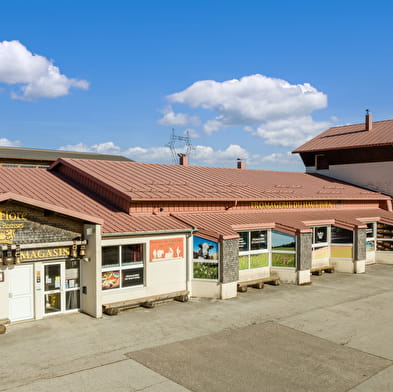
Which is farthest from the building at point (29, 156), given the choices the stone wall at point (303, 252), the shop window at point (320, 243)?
the stone wall at point (303, 252)

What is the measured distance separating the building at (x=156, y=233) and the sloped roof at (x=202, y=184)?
9 cm

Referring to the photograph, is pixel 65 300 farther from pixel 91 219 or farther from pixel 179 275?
pixel 179 275

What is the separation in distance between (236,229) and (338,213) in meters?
10.2

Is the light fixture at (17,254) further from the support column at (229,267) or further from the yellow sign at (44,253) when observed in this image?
the support column at (229,267)

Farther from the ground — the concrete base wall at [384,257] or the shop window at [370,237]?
the shop window at [370,237]

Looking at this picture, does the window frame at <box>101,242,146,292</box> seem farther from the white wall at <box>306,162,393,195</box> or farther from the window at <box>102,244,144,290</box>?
the white wall at <box>306,162,393,195</box>

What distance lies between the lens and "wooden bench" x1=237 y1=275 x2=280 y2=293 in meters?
18.2

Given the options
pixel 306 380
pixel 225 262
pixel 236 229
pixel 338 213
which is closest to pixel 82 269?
pixel 225 262

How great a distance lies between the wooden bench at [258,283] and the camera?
18203 millimetres

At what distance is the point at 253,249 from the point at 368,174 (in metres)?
16.9

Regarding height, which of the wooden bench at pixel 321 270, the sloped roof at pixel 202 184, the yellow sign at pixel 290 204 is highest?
the sloped roof at pixel 202 184

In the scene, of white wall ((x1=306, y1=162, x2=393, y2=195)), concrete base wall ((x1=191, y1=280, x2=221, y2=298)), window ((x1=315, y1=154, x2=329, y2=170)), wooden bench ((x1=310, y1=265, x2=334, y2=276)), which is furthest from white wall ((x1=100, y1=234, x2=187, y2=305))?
window ((x1=315, y1=154, x2=329, y2=170))

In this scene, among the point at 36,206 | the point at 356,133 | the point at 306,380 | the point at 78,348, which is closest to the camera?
the point at 306,380

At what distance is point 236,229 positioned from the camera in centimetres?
1877
